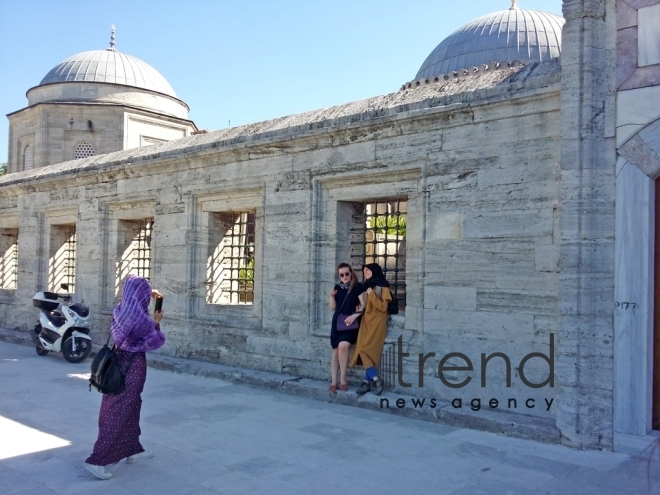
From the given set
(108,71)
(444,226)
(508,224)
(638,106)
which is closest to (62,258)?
(444,226)

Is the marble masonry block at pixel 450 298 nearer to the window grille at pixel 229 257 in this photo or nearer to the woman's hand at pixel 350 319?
the woman's hand at pixel 350 319

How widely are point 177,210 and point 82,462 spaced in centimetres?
513

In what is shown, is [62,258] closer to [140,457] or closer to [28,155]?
[140,457]

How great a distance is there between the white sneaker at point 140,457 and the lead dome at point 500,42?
48.4 ft

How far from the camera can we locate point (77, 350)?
966 cm

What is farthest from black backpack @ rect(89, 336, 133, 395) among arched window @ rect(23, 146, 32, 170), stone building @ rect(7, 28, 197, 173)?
arched window @ rect(23, 146, 32, 170)

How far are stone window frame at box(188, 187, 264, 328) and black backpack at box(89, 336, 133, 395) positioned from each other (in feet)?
12.6

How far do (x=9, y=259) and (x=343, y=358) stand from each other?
10.2 m

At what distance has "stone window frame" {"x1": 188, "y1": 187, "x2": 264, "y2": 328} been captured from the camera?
27.7ft

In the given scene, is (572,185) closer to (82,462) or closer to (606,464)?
(606,464)

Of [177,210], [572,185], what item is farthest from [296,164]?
[572,185]

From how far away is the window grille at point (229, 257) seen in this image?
916cm

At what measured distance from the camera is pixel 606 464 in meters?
4.68

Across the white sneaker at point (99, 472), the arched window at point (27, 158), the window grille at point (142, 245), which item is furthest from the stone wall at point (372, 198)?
the arched window at point (27, 158)
